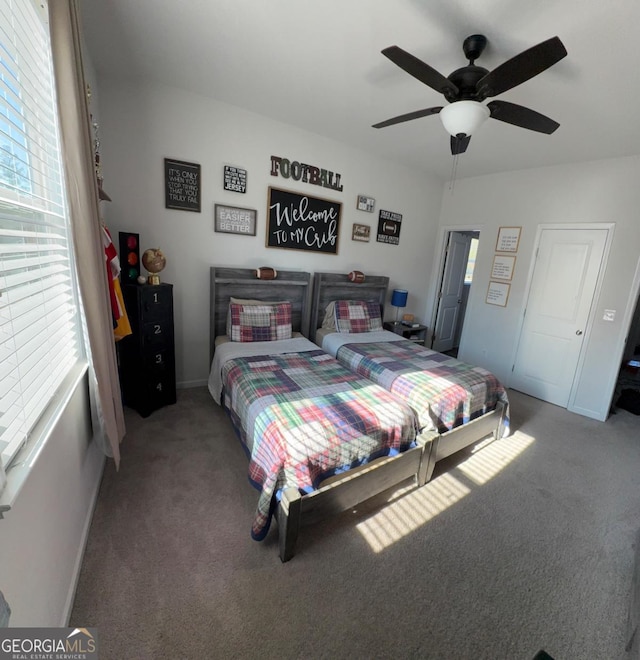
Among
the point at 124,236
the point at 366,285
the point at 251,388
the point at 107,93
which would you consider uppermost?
the point at 107,93

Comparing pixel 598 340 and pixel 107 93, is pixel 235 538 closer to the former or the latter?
pixel 107 93

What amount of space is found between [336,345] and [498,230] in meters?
2.65

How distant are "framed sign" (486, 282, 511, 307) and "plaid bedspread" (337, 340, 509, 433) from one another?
1.62m

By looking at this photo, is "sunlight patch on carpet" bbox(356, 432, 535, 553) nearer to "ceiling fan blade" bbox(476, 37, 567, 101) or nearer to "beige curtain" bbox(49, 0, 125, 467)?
"beige curtain" bbox(49, 0, 125, 467)

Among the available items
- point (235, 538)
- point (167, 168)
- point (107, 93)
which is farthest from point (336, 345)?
point (107, 93)

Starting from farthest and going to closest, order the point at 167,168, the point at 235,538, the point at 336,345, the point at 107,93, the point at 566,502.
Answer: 1. the point at 336,345
2. the point at 167,168
3. the point at 107,93
4. the point at 566,502
5. the point at 235,538

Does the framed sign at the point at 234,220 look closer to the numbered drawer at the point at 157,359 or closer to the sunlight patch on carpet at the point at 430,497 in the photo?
the numbered drawer at the point at 157,359

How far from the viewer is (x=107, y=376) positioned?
166 centimetres

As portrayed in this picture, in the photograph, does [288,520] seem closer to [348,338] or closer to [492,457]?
[492,457]

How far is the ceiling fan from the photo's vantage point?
1405 millimetres

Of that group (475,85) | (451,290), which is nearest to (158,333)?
(475,85)

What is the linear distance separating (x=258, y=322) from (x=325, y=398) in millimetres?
1351

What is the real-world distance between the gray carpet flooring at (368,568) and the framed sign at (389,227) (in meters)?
2.88

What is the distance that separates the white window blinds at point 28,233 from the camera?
939mm
